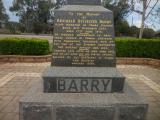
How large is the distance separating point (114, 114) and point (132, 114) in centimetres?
26

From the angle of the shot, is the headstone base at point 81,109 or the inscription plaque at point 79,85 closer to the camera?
the headstone base at point 81,109

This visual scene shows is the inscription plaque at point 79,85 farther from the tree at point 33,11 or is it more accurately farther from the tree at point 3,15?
the tree at point 3,15

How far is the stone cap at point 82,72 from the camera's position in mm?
4551

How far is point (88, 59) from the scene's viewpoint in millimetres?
4898

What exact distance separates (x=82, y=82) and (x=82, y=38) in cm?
76

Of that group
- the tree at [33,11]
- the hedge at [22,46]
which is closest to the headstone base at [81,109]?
the hedge at [22,46]

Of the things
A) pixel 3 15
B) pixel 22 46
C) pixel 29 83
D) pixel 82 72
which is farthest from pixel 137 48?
pixel 3 15

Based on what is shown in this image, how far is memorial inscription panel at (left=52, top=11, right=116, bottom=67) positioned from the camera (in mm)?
4832

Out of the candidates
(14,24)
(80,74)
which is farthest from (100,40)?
(14,24)

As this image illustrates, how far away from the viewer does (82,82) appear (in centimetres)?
454

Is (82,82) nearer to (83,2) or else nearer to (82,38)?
(82,38)

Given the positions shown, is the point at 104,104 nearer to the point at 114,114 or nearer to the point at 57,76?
the point at 114,114

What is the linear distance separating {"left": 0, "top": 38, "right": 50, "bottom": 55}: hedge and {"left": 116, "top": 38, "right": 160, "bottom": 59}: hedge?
3026mm

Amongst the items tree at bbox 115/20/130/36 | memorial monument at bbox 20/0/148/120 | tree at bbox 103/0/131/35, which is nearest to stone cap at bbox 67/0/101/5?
memorial monument at bbox 20/0/148/120
